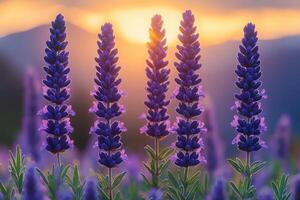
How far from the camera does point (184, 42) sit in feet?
22.3

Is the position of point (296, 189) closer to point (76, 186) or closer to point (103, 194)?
point (103, 194)

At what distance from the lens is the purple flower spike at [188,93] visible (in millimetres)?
6758

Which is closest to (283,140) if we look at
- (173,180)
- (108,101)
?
(173,180)

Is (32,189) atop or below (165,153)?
below

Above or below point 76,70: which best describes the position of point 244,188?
below

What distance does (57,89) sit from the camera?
22.5ft

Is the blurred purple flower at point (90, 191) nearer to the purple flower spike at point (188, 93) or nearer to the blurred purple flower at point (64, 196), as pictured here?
the blurred purple flower at point (64, 196)

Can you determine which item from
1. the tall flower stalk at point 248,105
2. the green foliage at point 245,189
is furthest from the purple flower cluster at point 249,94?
the green foliage at point 245,189

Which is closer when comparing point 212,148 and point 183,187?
point 183,187

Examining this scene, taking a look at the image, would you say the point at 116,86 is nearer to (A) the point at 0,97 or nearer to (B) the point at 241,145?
(B) the point at 241,145

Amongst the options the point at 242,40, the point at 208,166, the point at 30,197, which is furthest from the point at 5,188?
the point at 208,166

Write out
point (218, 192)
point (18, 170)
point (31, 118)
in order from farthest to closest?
point (31, 118) → point (18, 170) → point (218, 192)

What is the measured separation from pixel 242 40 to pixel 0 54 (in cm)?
3275

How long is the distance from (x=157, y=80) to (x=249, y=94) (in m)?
0.62
